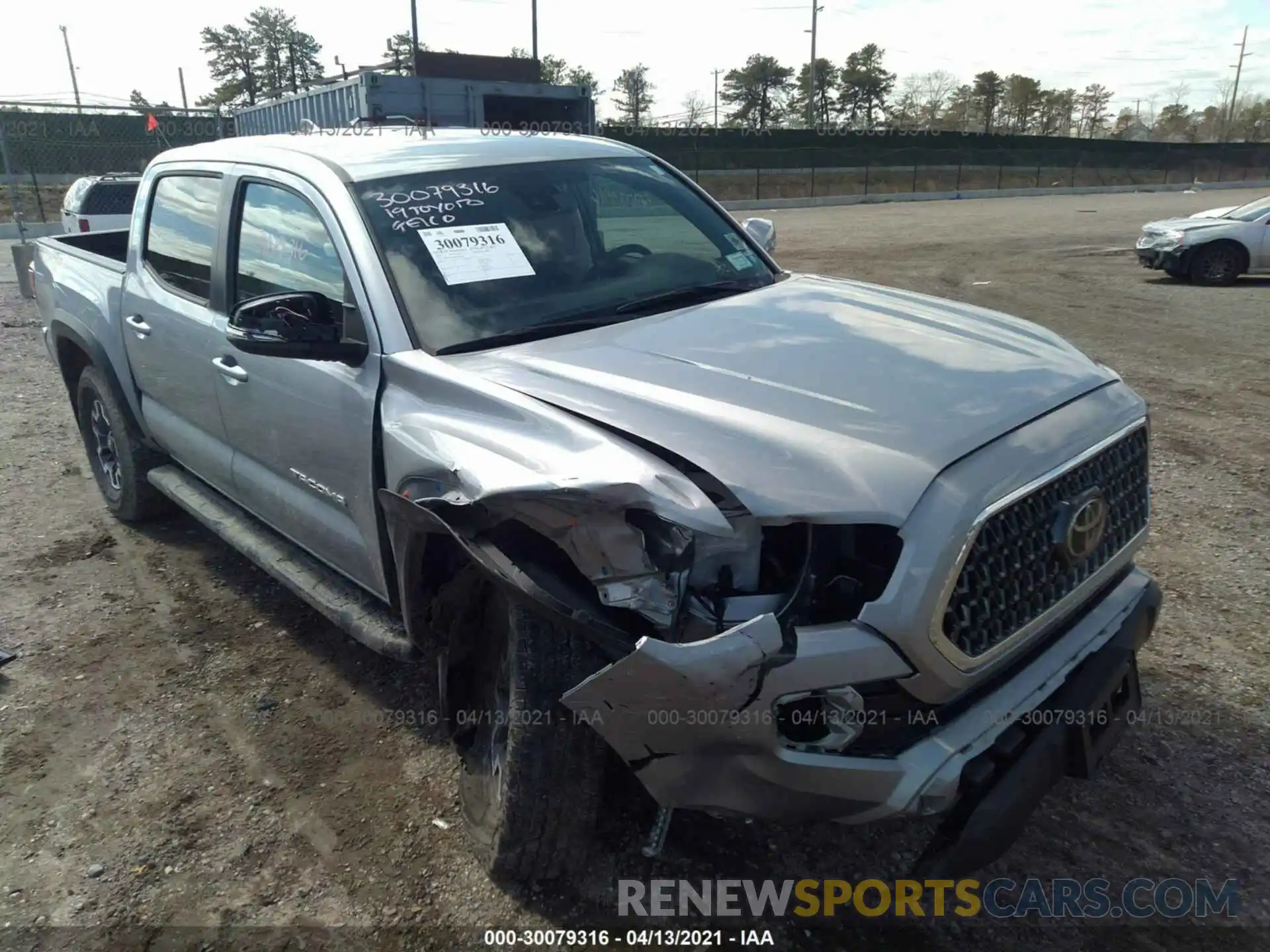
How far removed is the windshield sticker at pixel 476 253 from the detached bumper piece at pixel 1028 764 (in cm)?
202

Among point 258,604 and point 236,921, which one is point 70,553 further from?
point 236,921

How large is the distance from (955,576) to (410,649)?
5.36ft

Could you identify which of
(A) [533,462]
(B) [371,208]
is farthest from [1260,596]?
(B) [371,208]

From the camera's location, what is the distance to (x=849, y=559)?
2.14m

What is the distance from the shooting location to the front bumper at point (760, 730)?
1.91 m

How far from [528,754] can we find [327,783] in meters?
1.09

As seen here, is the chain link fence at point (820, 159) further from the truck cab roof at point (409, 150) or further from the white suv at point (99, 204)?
the truck cab roof at point (409, 150)

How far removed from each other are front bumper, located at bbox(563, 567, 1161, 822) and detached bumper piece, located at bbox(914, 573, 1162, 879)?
43 millimetres

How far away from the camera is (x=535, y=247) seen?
3.27m

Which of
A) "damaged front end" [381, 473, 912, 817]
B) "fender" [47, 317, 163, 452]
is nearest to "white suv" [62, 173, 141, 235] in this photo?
"fender" [47, 317, 163, 452]

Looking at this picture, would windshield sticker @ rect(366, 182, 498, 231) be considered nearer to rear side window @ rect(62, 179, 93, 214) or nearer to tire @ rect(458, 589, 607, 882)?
tire @ rect(458, 589, 607, 882)

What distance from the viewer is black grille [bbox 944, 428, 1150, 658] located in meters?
2.13

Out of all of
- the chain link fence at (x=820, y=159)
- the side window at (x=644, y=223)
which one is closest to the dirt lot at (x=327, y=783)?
the side window at (x=644, y=223)

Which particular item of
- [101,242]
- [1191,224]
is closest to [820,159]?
[1191,224]
